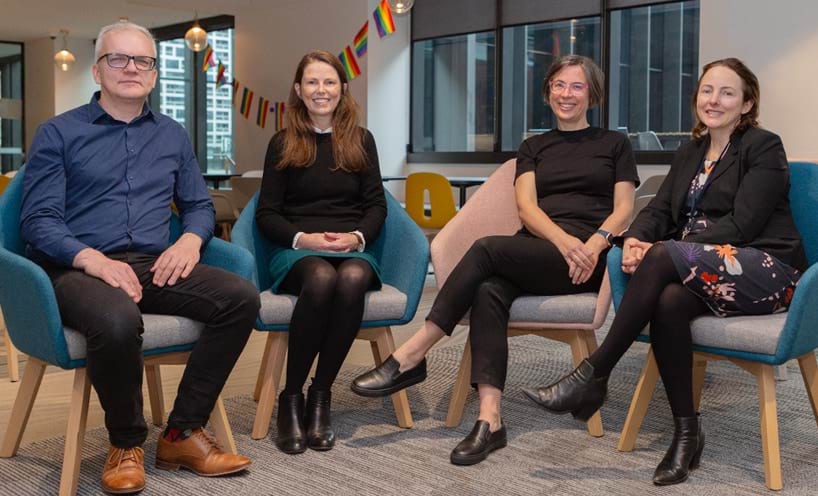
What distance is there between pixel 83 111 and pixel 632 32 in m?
6.00

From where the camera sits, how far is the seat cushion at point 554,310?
2496mm

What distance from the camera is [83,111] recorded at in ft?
7.79

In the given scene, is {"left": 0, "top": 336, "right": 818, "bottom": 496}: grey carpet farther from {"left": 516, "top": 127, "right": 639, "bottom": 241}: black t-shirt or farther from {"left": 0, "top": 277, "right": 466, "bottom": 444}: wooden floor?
{"left": 516, "top": 127, "right": 639, "bottom": 241}: black t-shirt

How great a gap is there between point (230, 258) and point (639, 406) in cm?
118

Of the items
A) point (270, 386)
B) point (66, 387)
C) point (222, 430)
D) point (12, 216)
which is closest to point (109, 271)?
point (12, 216)

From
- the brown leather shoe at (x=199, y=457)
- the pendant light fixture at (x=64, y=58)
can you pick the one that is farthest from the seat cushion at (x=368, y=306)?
the pendant light fixture at (x=64, y=58)

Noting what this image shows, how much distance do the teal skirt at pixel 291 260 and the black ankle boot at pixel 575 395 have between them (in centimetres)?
64

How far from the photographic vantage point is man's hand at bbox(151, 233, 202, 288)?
7.27ft

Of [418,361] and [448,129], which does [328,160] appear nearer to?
[418,361]

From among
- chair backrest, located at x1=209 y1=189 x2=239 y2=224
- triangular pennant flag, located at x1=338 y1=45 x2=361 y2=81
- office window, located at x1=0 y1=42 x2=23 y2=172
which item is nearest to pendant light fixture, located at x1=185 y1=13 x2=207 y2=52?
triangular pennant flag, located at x1=338 y1=45 x2=361 y2=81

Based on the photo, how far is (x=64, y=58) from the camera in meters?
11.3

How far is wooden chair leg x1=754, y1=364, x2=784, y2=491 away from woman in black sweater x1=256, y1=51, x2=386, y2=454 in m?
1.05

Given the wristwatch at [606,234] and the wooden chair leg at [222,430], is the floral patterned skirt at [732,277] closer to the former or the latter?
the wristwatch at [606,234]

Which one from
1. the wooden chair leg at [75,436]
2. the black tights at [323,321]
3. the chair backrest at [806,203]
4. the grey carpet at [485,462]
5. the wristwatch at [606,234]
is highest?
the chair backrest at [806,203]
